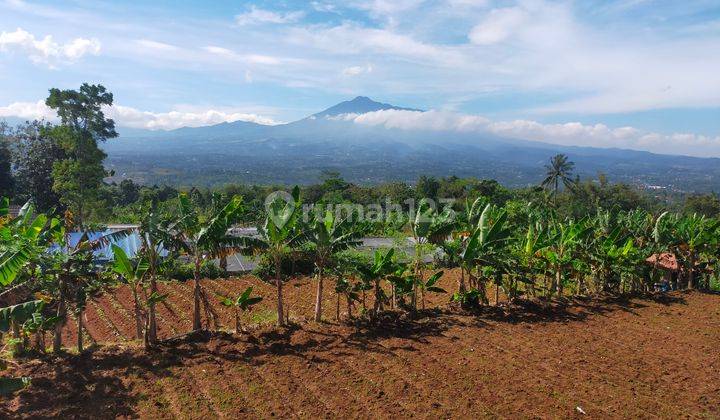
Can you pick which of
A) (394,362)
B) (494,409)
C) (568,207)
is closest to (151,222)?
(394,362)

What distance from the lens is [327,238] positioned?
399 inches

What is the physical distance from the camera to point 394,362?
8.32 m

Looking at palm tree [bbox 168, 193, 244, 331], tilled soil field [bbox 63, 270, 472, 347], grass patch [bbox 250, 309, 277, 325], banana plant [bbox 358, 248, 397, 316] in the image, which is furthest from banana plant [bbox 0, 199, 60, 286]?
banana plant [bbox 358, 248, 397, 316]

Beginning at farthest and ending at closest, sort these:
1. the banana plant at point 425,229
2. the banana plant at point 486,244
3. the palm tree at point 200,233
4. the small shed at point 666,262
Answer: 1. the small shed at point 666,262
2. the banana plant at point 425,229
3. the banana plant at point 486,244
4. the palm tree at point 200,233

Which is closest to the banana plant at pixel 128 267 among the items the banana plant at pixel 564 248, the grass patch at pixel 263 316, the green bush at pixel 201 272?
the grass patch at pixel 263 316

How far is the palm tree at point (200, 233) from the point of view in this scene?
364 inches

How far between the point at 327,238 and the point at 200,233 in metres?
2.76

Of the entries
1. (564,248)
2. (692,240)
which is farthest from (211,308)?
(692,240)

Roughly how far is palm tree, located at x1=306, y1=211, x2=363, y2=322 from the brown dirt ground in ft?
3.85

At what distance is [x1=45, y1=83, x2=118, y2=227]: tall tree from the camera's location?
22.5m

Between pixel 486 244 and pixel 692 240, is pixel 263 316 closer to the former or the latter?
pixel 486 244

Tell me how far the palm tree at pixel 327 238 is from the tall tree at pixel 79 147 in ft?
51.8

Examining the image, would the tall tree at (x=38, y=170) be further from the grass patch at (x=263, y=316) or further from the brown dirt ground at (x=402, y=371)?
the grass patch at (x=263, y=316)

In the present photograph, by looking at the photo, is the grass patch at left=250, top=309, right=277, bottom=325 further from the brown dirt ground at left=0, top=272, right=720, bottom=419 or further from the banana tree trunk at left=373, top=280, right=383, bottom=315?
the banana tree trunk at left=373, top=280, right=383, bottom=315
